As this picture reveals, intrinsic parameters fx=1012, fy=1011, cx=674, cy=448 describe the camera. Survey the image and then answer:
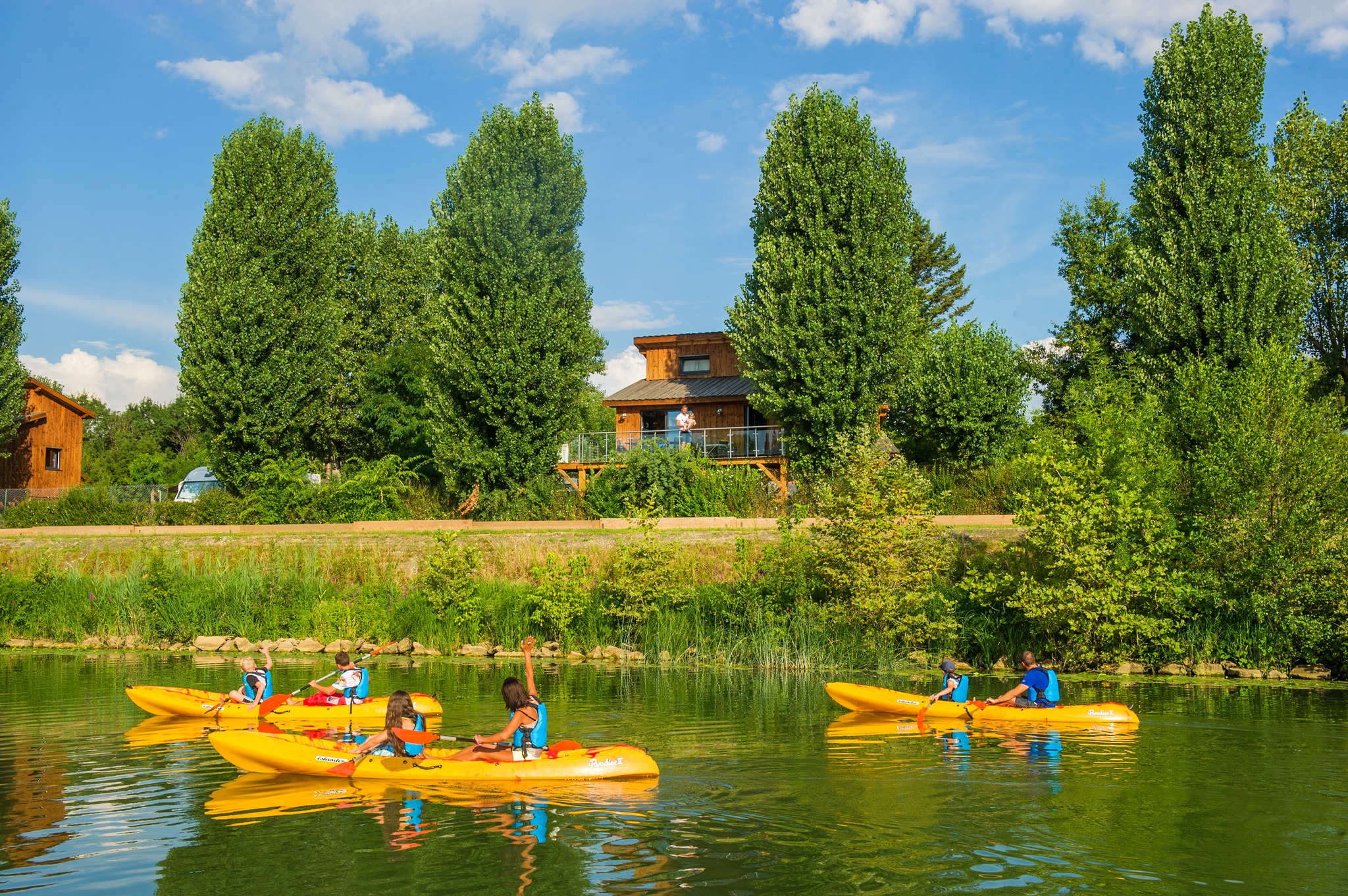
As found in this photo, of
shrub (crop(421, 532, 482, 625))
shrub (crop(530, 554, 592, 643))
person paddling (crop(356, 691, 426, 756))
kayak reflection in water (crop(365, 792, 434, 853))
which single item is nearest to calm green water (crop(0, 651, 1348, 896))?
kayak reflection in water (crop(365, 792, 434, 853))

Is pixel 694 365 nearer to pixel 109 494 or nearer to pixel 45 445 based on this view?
pixel 109 494

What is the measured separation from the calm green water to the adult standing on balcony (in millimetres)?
26993

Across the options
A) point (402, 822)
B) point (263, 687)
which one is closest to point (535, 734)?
point (402, 822)

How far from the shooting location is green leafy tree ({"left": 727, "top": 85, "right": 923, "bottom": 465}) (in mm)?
37469

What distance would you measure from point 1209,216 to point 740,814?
110ft

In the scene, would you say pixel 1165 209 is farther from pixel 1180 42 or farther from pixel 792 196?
pixel 792 196

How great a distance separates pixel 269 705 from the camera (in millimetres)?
17188

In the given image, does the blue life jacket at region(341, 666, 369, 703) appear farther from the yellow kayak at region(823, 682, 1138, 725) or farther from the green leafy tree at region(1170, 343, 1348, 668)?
the green leafy tree at region(1170, 343, 1348, 668)

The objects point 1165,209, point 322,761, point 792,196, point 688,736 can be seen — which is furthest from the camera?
point 792,196

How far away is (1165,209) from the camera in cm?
3728

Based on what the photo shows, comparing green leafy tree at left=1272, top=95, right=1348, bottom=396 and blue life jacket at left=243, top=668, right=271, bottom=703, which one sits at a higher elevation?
green leafy tree at left=1272, top=95, right=1348, bottom=396

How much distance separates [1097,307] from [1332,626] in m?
27.5

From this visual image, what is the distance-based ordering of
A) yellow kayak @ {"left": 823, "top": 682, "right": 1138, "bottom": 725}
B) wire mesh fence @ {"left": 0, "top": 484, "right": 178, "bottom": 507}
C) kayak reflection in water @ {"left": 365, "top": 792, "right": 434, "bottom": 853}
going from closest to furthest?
1. kayak reflection in water @ {"left": 365, "top": 792, "right": 434, "bottom": 853}
2. yellow kayak @ {"left": 823, "top": 682, "right": 1138, "bottom": 725}
3. wire mesh fence @ {"left": 0, "top": 484, "right": 178, "bottom": 507}

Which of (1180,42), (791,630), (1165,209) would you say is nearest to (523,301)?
(791,630)
